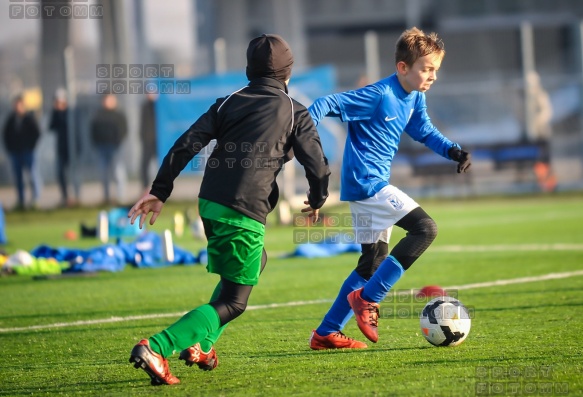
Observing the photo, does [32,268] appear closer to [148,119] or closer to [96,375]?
[96,375]

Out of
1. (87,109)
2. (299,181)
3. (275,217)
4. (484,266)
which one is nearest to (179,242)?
(275,217)

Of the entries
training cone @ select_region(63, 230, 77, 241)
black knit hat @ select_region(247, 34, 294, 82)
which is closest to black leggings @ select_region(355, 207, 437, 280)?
black knit hat @ select_region(247, 34, 294, 82)

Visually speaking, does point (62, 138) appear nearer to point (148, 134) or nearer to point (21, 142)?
point (21, 142)

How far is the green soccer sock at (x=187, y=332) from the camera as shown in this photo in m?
4.90

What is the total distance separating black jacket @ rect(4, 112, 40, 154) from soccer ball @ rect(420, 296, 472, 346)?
15566mm

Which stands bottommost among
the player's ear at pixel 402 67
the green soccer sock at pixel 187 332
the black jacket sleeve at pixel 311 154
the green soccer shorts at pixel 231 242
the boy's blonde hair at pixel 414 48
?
the green soccer sock at pixel 187 332

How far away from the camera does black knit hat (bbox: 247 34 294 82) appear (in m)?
5.31

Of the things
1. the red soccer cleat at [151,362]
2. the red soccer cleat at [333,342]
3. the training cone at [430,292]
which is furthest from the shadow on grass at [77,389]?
the training cone at [430,292]

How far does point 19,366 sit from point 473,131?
2020 cm

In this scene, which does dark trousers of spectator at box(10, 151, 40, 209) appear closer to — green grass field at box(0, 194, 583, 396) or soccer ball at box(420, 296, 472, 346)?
green grass field at box(0, 194, 583, 396)

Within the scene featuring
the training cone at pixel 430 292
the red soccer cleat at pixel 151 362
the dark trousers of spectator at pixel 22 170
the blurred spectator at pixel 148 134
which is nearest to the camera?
the red soccer cleat at pixel 151 362

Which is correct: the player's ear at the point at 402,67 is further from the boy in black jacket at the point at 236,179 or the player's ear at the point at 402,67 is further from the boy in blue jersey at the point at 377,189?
the boy in black jacket at the point at 236,179

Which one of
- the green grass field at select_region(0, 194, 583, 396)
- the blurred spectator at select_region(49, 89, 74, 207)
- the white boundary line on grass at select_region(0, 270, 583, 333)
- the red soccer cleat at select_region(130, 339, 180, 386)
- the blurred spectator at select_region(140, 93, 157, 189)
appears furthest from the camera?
the blurred spectator at select_region(49, 89, 74, 207)

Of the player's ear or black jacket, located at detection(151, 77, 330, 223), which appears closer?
black jacket, located at detection(151, 77, 330, 223)
